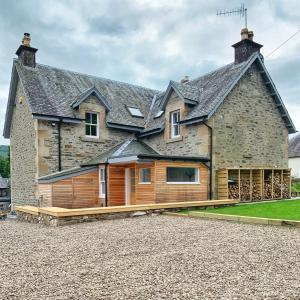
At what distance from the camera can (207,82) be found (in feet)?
70.1

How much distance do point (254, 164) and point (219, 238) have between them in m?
12.2

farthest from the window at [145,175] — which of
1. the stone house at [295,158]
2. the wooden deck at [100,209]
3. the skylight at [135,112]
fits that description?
the stone house at [295,158]

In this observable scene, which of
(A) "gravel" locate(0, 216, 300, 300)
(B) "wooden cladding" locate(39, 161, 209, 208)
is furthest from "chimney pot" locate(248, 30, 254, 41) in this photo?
(A) "gravel" locate(0, 216, 300, 300)

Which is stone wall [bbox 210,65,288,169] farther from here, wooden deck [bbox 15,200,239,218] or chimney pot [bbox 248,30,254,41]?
wooden deck [bbox 15,200,239,218]

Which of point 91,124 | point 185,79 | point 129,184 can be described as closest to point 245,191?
point 129,184

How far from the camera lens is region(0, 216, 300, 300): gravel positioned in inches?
185

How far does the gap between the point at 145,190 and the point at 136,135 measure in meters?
7.01

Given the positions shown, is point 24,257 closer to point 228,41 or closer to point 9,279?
point 9,279

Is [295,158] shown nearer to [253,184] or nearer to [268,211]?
[253,184]

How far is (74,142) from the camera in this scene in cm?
1941

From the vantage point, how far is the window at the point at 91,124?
20188mm

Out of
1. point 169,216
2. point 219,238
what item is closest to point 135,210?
point 169,216

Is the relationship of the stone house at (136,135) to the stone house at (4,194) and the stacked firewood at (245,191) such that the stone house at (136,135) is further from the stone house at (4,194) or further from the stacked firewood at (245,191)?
the stone house at (4,194)

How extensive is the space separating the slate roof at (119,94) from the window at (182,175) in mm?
2976
